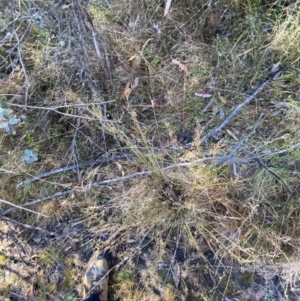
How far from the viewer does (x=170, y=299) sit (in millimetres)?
1559

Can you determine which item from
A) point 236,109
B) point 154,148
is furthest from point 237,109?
point 154,148

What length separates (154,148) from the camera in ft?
5.21

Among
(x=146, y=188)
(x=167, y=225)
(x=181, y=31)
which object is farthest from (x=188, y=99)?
(x=167, y=225)

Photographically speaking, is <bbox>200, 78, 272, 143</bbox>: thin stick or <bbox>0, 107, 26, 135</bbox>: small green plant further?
<bbox>200, 78, 272, 143</bbox>: thin stick

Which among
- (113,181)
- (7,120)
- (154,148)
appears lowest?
(113,181)

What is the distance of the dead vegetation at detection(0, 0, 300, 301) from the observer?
1.53 metres

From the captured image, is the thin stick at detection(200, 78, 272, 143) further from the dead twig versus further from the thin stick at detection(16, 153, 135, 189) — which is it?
the thin stick at detection(16, 153, 135, 189)

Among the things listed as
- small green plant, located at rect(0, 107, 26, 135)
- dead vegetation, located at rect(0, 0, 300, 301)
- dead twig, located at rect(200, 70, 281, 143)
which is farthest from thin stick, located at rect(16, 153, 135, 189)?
dead twig, located at rect(200, 70, 281, 143)

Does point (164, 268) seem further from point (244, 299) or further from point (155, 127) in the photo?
point (155, 127)

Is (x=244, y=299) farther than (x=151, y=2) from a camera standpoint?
No

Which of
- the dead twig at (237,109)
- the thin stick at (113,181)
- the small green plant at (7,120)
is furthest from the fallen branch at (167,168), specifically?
the small green plant at (7,120)

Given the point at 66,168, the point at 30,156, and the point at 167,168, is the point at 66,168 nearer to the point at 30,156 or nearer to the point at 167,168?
the point at 30,156

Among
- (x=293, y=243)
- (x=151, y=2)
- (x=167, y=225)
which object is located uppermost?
(x=151, y=2)

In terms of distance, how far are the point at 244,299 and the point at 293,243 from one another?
0.32 meters
